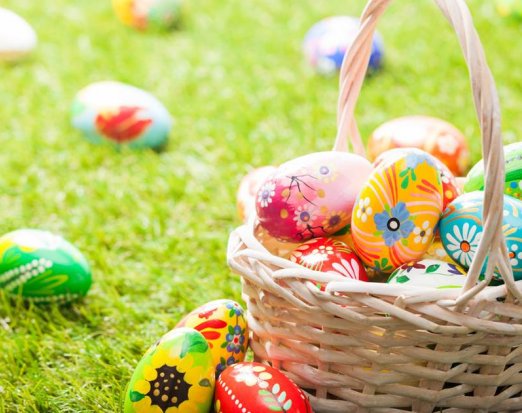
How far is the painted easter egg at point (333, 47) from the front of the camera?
2985 mm

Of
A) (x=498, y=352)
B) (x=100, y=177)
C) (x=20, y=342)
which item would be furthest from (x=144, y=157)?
(x=498, y=352)

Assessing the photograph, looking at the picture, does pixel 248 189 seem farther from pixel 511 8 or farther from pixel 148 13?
pixel 511 8

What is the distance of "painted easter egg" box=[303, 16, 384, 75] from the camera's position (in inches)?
118

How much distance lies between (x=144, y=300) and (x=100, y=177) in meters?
0.65

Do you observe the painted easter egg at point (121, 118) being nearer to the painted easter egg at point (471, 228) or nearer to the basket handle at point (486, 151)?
the painted easter egg at point (471, 228)

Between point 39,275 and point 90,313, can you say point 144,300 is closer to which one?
point 90,313

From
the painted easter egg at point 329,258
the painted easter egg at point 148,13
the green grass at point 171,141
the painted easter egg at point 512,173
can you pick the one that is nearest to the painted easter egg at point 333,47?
the green grass at point 171,141

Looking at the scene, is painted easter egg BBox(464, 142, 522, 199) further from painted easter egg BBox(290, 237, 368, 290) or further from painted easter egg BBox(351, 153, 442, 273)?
painted easter egg BBox(290, 237, 368, 290)

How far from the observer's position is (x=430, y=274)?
134 cm

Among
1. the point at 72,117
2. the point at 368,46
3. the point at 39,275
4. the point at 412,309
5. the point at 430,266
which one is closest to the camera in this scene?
the point at 412,309

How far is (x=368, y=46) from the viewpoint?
1.56m

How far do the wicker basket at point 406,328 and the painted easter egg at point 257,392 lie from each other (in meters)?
0.06

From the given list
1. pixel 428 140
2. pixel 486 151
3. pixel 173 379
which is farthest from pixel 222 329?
pixel 428 140

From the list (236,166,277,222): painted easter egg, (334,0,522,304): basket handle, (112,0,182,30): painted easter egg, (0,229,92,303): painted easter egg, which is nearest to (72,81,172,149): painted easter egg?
(236,166,277,222): painted easter egg
